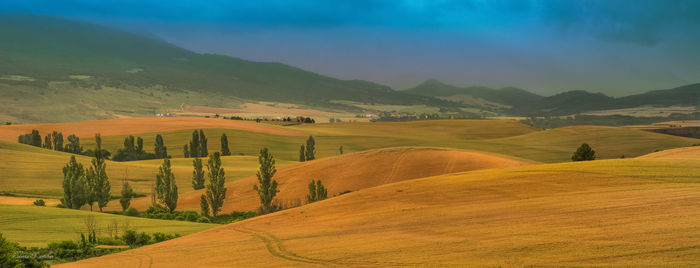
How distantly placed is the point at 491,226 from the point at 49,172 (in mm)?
95489

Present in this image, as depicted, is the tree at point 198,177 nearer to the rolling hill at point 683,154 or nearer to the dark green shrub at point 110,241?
the dark green shrub at point 110,241

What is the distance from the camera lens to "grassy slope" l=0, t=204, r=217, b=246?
46.4 m

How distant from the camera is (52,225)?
5238cm

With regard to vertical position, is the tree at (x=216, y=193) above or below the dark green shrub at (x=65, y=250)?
below

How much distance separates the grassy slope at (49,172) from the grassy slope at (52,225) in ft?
118

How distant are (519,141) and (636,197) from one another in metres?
166

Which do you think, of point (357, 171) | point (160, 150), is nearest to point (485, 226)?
point (357, 171)

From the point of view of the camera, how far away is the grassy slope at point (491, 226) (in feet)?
71.3

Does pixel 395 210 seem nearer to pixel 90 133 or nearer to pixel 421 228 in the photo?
pixel 421 228

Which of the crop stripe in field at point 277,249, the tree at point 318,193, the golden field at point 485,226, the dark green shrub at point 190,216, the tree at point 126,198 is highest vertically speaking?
the golden field at point 485,226

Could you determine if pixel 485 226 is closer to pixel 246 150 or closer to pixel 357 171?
pixel 357 171

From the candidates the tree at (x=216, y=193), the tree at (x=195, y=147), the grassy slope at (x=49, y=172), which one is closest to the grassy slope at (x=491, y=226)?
the tree at (x=216, y=193)

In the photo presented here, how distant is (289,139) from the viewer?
635 feet

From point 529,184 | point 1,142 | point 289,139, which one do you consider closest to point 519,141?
point 289,139
